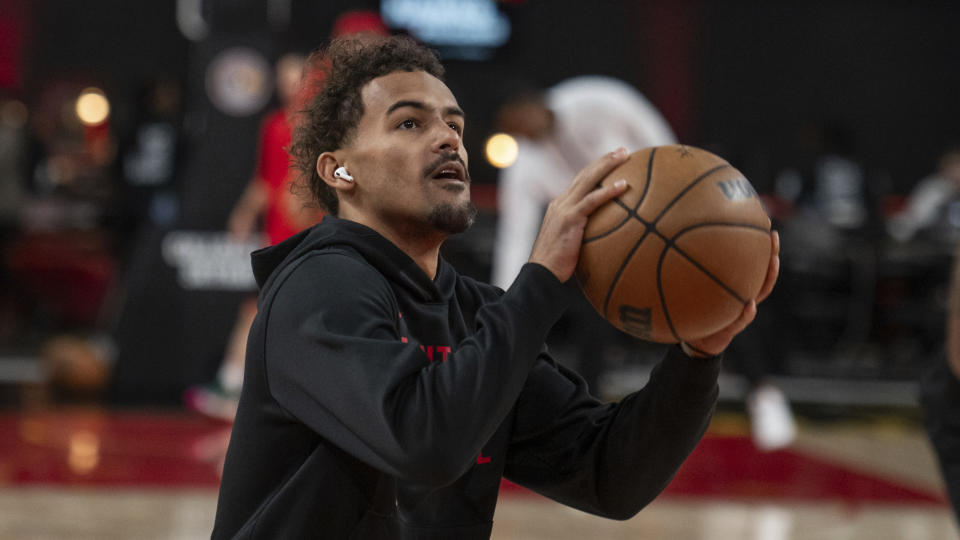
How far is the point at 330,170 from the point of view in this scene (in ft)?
6.49

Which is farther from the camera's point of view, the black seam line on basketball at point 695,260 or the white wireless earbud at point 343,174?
the white wireless earbud at point 343,174

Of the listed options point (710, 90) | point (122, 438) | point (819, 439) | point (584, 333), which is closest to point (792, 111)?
point (710, 90)

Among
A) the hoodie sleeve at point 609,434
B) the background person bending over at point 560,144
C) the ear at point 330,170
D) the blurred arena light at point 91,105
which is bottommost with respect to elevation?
the blurred arena light at point 91,105

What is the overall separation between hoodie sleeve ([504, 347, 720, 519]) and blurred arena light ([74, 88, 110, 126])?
14310 mm

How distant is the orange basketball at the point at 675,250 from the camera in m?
1.76

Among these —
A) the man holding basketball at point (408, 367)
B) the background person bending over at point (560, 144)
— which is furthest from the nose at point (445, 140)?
the background person bending over at point (560, 144)

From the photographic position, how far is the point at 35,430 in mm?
6570

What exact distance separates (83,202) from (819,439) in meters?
8.44

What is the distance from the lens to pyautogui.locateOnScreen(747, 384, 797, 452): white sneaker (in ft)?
21.0

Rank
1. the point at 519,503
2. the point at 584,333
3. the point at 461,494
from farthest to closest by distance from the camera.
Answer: the point at 584,333, the point at 519,503, the point at 461,494

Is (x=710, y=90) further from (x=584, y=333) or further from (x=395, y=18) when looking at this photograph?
(x=584, y=333)

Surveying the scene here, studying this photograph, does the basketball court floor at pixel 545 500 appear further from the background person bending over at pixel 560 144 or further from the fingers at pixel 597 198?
the fingers at pixel 597 198

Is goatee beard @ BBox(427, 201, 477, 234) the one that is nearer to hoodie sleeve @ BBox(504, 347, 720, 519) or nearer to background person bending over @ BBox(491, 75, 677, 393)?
hoodie sleeve @ BBox(504, 347, 720, 519)

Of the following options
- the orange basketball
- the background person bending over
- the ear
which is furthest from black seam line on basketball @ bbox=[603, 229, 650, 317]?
the background person bending over
